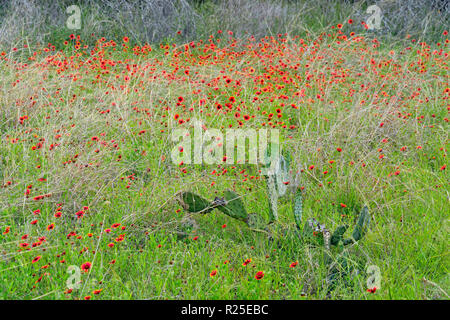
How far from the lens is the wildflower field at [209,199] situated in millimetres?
1890

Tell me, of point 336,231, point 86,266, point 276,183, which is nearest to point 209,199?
point 276,183

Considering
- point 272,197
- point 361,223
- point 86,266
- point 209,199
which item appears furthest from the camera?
point 209,199

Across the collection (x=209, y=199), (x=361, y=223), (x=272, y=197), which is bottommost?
(x=209, y=199)

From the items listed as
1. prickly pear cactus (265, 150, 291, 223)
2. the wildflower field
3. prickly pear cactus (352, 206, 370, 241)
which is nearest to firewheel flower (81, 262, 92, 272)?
the wildflower field

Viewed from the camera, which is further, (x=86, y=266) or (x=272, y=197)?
(x=272, y=197)

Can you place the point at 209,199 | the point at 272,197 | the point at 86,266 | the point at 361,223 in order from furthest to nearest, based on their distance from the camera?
the point at 209,199
the point at 272,197
the point at 361,223
the point at 86,266

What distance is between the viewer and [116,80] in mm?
4590

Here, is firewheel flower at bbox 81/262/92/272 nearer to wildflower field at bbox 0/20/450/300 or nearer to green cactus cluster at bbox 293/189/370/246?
wildflower field at bbox 0/20/450/300

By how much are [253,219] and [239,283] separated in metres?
0.39

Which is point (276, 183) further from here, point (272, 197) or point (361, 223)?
point (361, 223)

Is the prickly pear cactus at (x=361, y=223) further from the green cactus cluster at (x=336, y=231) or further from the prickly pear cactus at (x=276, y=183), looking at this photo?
the prickly pear cactus at (x=276, y=183)

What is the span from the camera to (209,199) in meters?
2.60

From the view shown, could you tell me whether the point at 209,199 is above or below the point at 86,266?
below

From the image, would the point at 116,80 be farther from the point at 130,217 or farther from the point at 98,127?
the point at 130,217
